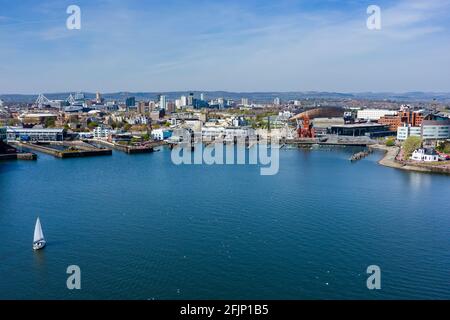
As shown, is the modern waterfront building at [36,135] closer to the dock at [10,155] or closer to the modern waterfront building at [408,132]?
the dock at [10,155]

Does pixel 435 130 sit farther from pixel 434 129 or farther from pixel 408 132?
pixel 408 132

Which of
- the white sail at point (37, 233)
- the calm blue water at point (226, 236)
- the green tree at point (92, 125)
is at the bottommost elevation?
the calm blue water at point (226, 236)

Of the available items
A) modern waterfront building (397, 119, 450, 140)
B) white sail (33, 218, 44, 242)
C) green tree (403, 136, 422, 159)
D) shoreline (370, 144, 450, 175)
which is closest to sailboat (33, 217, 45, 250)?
white sail (33, 218, 44, 242)

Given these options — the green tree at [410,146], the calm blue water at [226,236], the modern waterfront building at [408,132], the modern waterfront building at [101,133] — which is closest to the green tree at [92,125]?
the modern waterfront building at [101,133]

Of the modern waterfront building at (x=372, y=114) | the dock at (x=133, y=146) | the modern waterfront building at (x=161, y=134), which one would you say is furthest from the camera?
the modern waterfront building at (x=372, y=114)

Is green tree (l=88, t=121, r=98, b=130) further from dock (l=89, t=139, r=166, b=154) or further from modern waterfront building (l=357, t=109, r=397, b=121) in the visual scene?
modern waterfront building (l=357, t=109, r=397, b=121)

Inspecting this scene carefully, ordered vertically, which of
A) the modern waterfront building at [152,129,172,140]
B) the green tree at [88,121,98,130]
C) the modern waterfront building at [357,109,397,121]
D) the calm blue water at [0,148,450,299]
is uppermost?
the modern waterfront building at [357,109,397,121]

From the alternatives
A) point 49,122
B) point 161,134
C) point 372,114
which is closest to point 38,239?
point 161,134
